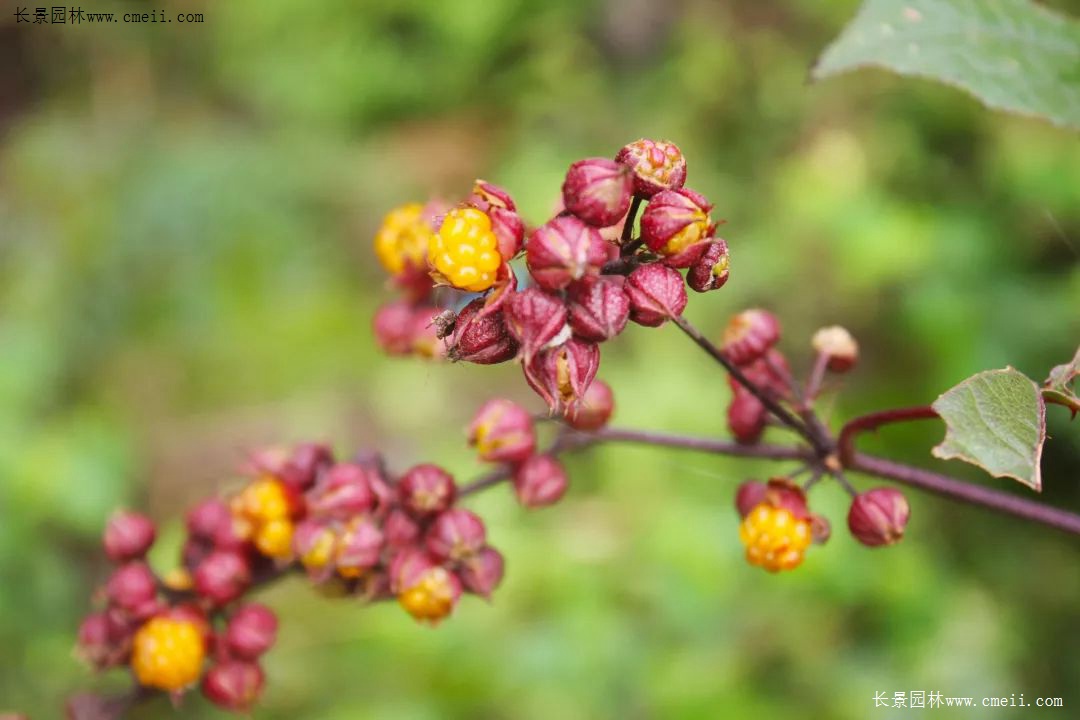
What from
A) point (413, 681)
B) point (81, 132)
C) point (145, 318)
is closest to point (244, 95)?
point (81, 132)

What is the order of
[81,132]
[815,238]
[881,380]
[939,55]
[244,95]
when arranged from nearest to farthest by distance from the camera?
[939,55] → [881,380] → [815,238] → [81,132] → [244,95]

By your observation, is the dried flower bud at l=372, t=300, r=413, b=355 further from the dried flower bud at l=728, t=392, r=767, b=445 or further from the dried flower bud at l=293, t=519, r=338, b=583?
the dried flower bud at l=728, t=392, r=767, b=445

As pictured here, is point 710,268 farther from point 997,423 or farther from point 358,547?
point 358,547

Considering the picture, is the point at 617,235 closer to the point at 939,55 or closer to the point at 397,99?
the point at 939,55

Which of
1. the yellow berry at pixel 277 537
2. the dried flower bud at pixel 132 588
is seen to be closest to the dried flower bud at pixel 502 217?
the yellow berry at pixel 277 537

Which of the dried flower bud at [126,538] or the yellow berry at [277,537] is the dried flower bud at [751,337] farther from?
the dried flower bud at [126,538]

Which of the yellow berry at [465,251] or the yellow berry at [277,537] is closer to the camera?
the yellow berry at [465,251]
